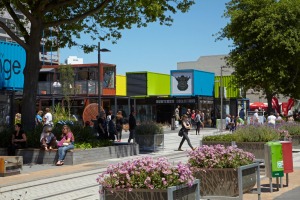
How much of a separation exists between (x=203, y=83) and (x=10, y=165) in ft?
130

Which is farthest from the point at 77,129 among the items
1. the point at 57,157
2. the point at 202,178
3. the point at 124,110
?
the point at 124,110

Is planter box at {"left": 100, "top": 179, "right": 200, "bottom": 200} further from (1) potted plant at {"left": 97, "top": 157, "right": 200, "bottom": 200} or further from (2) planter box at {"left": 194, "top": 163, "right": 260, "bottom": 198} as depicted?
(2) planter box at {"left": 194, "top": 163, "right": 260, "bottom": 198}

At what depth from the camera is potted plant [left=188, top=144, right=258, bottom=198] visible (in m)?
9.23

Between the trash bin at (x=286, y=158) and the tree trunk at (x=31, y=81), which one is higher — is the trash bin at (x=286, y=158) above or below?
below

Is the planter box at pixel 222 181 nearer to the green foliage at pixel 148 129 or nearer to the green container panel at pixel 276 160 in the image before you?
the green container panel at pixel 276 160

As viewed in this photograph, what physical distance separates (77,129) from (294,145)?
9434mm

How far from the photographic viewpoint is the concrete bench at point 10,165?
1479 cm

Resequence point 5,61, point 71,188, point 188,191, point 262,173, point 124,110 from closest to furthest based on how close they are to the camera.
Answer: point 188,191, point 71,188, point 262,173, point 5,61, point 124,110

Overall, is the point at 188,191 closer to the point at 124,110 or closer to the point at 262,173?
the point at 262,173

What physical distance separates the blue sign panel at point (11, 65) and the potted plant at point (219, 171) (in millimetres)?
16972

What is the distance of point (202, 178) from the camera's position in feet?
30.8

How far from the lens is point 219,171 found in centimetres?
927

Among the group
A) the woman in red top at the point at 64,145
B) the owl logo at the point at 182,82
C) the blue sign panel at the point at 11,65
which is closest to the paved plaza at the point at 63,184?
the woman in red top at the point at 64,145

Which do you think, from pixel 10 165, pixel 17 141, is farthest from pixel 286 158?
pixel 17 141
